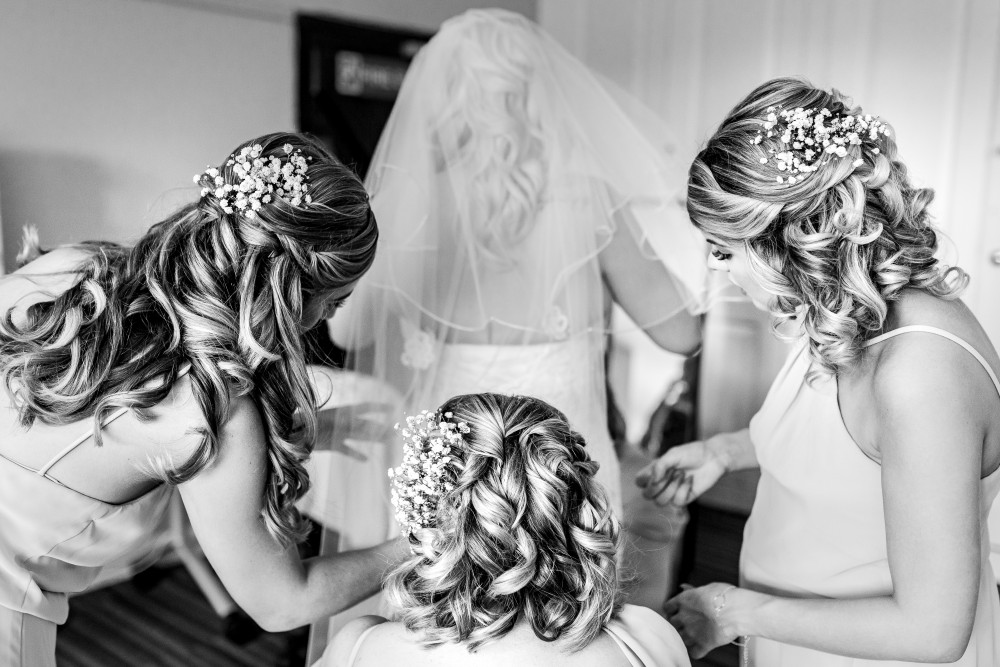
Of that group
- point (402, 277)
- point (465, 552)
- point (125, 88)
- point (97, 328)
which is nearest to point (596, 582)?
point (465, 552)

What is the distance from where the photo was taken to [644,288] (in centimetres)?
206

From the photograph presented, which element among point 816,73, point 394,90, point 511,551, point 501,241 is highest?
point 816,73

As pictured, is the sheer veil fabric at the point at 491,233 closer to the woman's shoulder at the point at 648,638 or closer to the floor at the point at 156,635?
the woman's shoulder at the point at 648,638

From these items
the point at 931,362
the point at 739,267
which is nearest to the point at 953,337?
the point at 931,362

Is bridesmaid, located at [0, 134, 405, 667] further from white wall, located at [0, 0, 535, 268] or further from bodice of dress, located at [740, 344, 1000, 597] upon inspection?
white wall, located at [0, 0, 535, 268]

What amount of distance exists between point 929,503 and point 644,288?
3.42 ft

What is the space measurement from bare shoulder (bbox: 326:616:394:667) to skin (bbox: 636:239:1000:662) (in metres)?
0.65

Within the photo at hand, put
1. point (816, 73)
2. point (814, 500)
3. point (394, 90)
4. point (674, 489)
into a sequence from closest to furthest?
point (814, 500), point (674, 489), point (816, 73), point (394, 90)

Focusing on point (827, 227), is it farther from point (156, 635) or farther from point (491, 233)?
point (156, 635)

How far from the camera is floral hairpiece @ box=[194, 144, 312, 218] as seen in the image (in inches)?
49.8

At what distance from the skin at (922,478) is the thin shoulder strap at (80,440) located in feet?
2.79

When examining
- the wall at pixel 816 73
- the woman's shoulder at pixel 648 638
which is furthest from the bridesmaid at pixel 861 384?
the wall at pixel 816 73

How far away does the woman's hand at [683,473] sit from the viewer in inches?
69.3

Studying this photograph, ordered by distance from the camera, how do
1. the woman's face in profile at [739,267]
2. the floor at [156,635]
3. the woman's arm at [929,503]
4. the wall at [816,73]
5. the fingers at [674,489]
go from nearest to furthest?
the woman's arm at [929,503]
the woman's face in profile at [739,267]
the fingers at [674,489]
the floor at [156,635]
the wall at [816,73]
